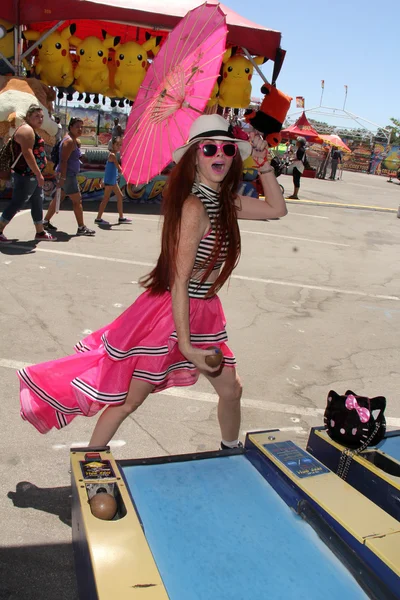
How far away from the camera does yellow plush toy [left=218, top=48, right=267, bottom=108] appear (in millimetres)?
10188

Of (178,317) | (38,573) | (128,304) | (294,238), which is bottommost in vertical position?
(38,573)

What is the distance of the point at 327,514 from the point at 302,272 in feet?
19.8

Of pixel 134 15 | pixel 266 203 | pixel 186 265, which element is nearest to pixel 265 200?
pixel 266 203

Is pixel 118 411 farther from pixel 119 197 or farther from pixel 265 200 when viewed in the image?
pixel 119 197

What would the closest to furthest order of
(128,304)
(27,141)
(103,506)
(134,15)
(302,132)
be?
(103,506)
(128,304)
(27,141)
(134,15)
(302,132)

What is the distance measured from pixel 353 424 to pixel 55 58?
9.45 m

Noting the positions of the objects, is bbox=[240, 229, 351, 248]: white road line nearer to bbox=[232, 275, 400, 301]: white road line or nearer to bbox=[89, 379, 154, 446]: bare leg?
bbox=[232, 275, 400, 301]: white road line

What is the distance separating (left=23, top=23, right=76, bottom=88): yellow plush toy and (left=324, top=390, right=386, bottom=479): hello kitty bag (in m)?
9.30

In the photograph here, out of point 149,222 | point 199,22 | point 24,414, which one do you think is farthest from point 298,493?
point 149,222

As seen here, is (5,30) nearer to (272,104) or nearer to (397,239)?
(272,104)

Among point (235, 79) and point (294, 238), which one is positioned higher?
point (235, 79)

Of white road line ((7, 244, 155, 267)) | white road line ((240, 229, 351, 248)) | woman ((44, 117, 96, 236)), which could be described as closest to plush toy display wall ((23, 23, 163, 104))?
woman ((44, 117, 96, 236))

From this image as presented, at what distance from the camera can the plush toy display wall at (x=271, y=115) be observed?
306 centimetres

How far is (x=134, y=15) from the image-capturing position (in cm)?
912
